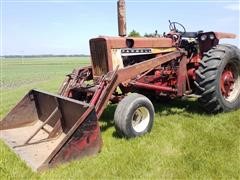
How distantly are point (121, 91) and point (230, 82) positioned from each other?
2.41 m

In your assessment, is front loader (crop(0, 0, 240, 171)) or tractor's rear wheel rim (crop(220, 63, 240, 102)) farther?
→ tractor's rear wheel rim (crop(220, 63, 240, 102))

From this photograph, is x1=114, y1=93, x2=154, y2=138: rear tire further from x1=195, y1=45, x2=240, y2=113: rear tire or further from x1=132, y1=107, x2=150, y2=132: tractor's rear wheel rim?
x1=195, y1=45, x2=240, y2=113: rear tire

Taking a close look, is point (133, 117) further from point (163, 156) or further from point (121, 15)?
point (121, 15)

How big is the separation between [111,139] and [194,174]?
1.74 m

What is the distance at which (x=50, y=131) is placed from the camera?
240 inches

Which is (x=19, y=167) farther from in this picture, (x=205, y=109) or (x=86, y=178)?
(x=205, y=109)

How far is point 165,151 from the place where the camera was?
508cm

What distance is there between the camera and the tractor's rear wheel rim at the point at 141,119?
5782 millimetres

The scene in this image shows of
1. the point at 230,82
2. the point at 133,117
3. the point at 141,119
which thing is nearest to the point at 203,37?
the point at 230,82

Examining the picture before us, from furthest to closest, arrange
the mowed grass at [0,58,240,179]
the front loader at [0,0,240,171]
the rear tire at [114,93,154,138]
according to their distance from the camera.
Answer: the rear tire at [114,93,154,138], the front loader at [0,0,240,171], the mowed grass at [0,58,240,179]

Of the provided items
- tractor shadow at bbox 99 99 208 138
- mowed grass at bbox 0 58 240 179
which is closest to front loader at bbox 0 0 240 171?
mowed grass at bbox 0 58 240 179

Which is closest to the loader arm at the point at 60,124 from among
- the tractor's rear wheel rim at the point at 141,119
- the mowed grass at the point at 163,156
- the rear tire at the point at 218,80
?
the mowed grass at the point at 163,156

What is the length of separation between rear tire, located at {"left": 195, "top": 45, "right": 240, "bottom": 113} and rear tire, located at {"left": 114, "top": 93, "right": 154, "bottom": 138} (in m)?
1.38

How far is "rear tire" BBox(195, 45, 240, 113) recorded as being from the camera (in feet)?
21.9
